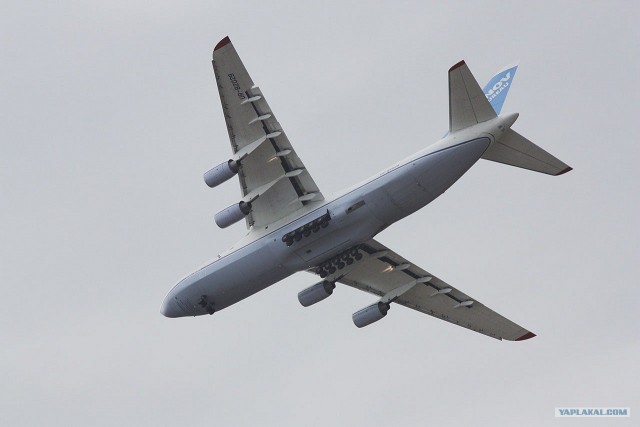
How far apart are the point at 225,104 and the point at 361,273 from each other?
405 inches

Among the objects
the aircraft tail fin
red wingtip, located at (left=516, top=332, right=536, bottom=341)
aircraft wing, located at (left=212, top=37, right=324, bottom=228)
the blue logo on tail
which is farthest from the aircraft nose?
the blue logo on tail

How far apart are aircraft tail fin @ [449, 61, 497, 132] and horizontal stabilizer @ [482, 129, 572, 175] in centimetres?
132

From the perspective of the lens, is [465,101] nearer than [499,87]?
Yes

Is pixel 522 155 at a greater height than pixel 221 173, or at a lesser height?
lesser

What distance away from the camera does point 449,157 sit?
41781mm

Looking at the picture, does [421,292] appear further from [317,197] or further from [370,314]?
[317,197]

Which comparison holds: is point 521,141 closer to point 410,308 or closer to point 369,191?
point 369,191

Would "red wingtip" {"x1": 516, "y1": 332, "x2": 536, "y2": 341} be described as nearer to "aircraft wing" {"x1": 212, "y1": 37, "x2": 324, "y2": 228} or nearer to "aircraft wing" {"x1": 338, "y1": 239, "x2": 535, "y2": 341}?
"aircraft wing" {"x1": 338, "y1": 239, "x2": 535, "y2": 341}

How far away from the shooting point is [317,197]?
4462cm

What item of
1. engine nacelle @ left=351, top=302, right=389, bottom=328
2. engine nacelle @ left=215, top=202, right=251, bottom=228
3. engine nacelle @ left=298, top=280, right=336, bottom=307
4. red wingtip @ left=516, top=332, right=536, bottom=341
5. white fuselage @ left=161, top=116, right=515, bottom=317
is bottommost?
red wingtip @ left=516, top=332, right=536, bottom=341

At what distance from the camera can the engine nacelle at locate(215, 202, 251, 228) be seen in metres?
44.5

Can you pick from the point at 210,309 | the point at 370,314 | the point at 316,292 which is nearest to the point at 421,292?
the point at 370,314

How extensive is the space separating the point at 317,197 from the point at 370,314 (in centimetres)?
649

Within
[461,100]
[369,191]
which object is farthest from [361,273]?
[461,100]
